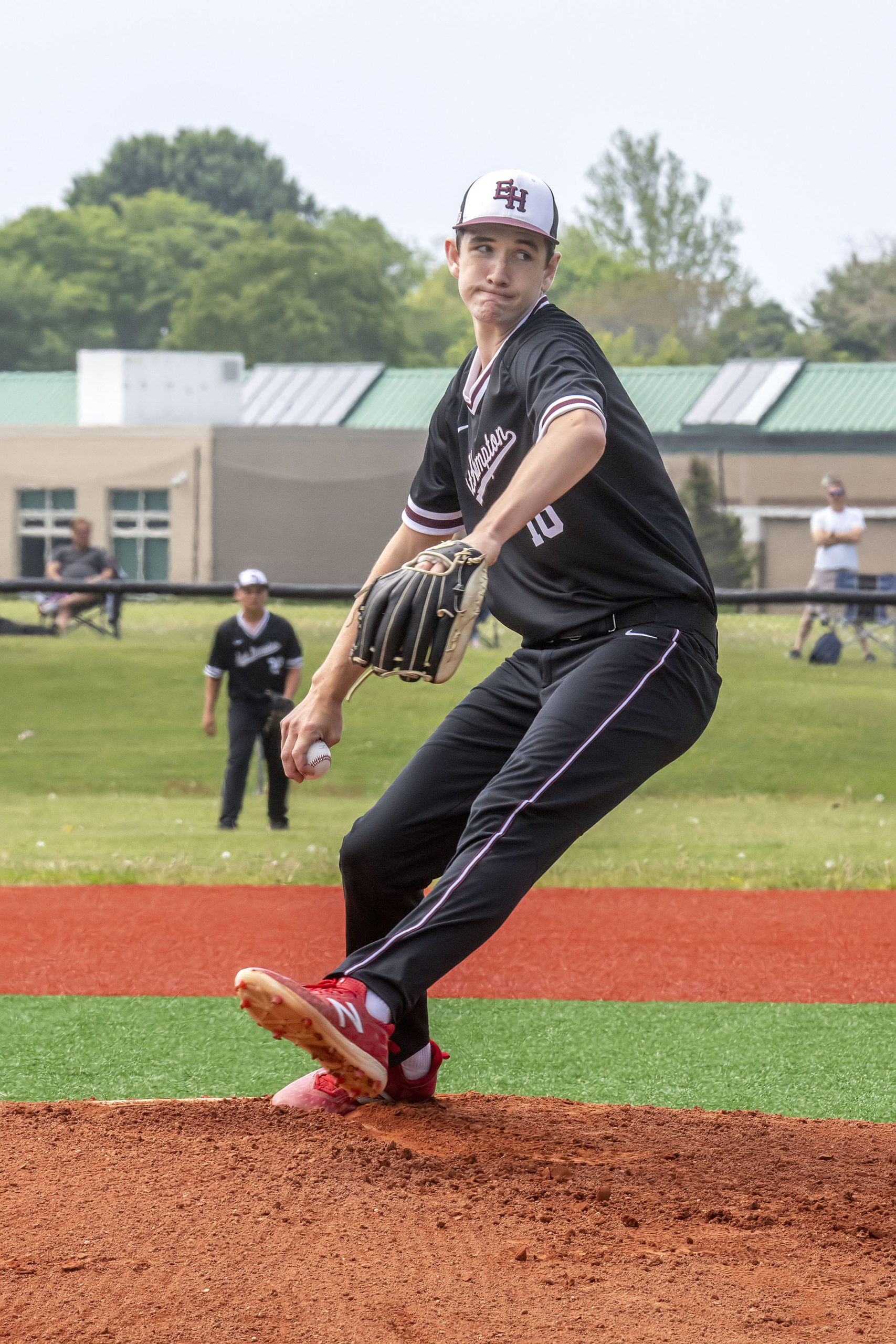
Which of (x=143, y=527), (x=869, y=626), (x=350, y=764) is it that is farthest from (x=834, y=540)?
(x=143, y=527)

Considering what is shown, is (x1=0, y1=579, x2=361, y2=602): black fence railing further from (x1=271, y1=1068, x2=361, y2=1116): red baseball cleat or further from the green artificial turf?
(x1=271, y1=1068, x2=361, y2=1116): red baseball cleat

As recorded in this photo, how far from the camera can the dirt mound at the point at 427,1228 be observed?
102 inches

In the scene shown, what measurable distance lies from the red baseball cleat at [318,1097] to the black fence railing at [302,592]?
265 inches

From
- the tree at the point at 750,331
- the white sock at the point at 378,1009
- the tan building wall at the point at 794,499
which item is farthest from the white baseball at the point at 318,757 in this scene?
the tree at the point at 750,331

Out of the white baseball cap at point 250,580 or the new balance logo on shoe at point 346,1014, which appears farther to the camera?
the white baseball cap at point 250,580

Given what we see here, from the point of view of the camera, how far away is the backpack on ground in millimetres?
11961

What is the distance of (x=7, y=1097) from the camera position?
441cm

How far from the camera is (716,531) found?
111ft

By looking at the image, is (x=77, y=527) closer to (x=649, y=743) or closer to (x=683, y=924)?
(x=683, y=924)

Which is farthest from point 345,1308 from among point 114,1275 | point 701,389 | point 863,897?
point 701,389

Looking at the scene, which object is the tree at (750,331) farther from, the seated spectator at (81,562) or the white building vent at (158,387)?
the seated spectator at (81,562)

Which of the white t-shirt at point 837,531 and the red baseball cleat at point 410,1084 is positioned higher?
the white t-shirt at point 837,531

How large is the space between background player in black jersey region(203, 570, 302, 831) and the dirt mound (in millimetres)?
6653

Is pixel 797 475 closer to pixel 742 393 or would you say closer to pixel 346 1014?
pixel 742 393
